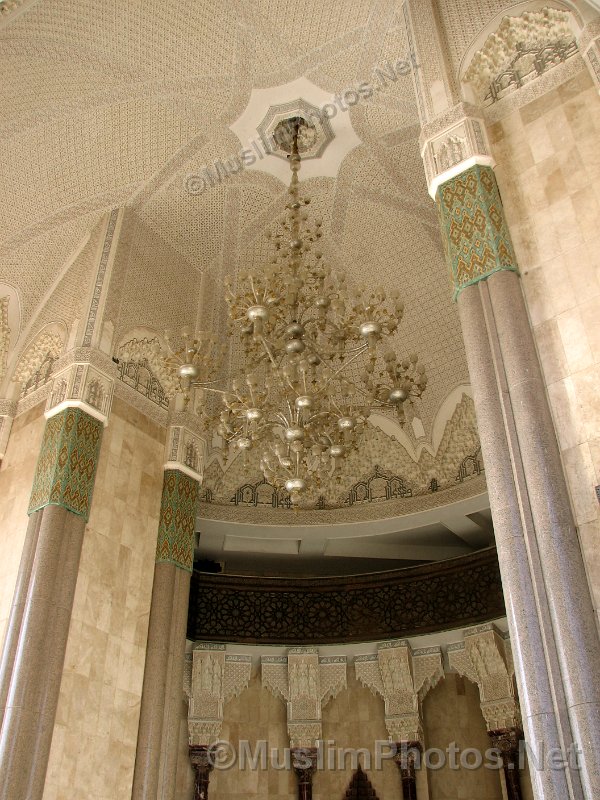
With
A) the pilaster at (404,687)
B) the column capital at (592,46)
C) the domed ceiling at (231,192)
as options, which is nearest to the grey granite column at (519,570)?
the column capital at (592,46)

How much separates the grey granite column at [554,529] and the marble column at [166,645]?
382cm

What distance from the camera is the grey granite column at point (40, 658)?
4.61 metres

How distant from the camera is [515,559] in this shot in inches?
117

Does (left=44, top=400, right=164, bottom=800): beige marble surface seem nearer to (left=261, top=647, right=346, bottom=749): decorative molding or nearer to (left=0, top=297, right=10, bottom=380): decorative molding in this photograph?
(left=0, top=297, right=10, bottom=380): decorative molding

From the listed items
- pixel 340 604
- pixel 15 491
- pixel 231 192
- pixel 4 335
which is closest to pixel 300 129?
pixel 231 192

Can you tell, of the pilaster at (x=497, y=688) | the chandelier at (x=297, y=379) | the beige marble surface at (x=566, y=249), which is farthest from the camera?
the pilaster at (x=497, y=688)

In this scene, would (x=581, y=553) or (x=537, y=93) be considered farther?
(x=537, y=93)

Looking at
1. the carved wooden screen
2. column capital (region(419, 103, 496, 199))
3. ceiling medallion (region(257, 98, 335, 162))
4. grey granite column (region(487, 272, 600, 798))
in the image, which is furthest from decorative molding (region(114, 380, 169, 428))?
the carved wooden screen

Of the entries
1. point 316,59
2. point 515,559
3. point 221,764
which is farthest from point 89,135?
point 221,764

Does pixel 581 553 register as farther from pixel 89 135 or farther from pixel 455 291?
pixel 89 135

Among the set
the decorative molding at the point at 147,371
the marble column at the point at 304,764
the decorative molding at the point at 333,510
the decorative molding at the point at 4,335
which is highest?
the decorative molding at the point at 4,335

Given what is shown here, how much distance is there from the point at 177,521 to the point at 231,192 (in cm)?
307

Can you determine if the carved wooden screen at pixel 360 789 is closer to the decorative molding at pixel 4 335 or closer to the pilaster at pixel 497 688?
the pilaster at pixel 497 688

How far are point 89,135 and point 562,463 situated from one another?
4.85 m
